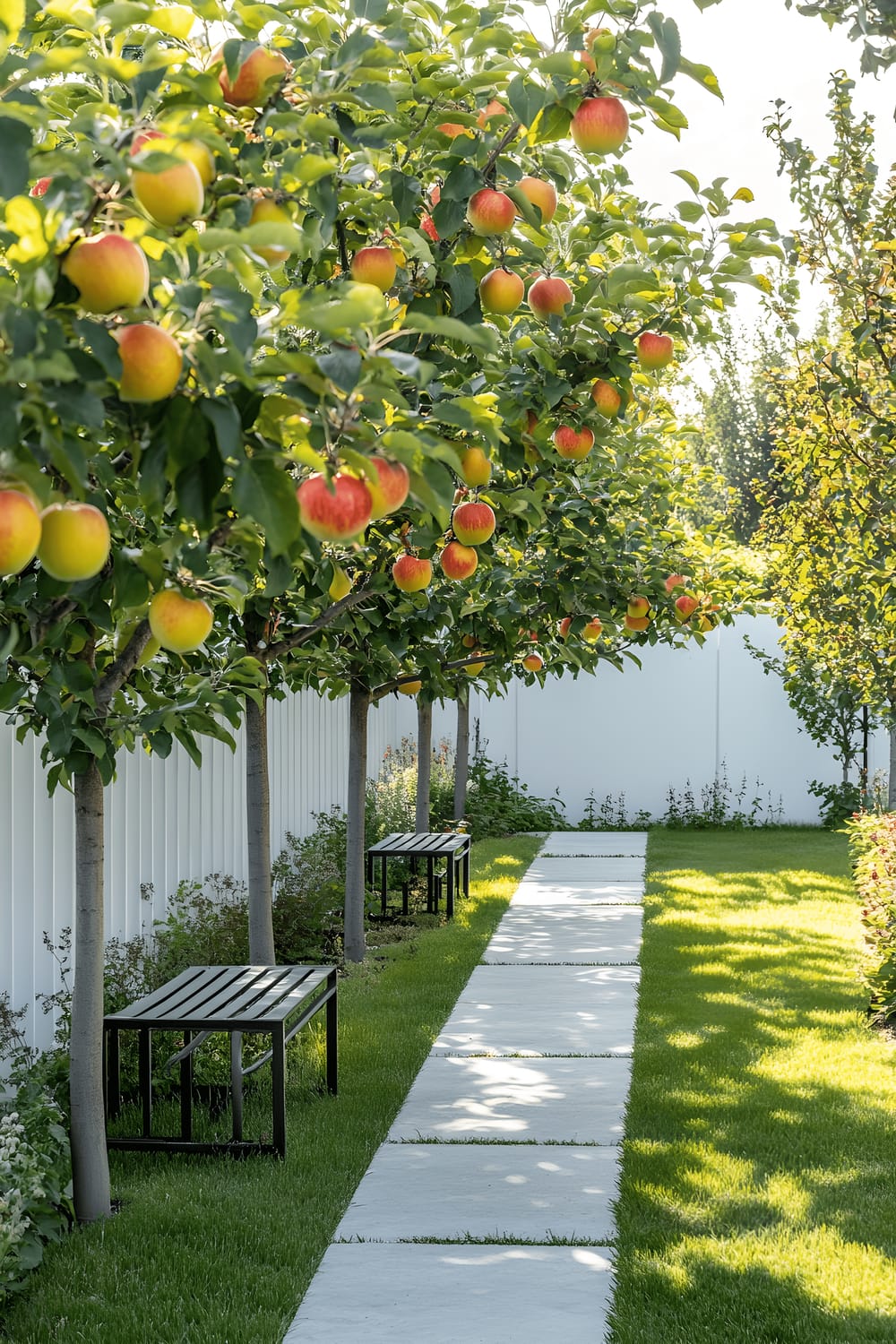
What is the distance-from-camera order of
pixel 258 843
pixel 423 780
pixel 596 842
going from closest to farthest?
pixel 258 843 → pixel 423 780 → pixel 596 842

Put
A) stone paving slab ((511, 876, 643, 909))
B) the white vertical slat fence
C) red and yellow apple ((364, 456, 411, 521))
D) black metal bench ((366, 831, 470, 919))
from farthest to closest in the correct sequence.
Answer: stone paving slab ((511, 876, 643, 909)), black metal bench ((366, 831, 470, 919)), the white vertical slat fence, red and yellow apple ((364, 456, 411, 521))

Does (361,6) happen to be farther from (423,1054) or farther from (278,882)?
(278,882)

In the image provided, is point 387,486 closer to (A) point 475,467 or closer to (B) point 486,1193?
(A) point 475,467

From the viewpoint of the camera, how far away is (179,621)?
6.82ft

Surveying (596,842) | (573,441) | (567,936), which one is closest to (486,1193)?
(573,441)

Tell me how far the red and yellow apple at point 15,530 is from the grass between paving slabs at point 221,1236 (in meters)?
2.29

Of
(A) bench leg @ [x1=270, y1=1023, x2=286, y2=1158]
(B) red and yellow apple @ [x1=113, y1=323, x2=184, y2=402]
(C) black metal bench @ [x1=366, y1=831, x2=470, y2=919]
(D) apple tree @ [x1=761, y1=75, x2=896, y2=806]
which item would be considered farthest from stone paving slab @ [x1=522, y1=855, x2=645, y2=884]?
(B) red and yellow apple @ [x1=113, y1=323, x2=184, y2=402]

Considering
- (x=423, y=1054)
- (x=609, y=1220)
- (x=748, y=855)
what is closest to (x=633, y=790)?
(x=748, y=855)

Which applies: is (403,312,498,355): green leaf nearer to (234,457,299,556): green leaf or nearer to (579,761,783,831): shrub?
(234,457,299,556): green leaf

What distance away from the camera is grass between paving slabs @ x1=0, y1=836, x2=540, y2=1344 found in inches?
126

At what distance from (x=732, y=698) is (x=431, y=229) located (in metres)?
12.2

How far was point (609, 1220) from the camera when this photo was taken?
382 cm

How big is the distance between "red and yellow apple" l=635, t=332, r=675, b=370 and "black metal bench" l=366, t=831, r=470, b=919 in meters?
5.51

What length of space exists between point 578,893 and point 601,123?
7987 mm
